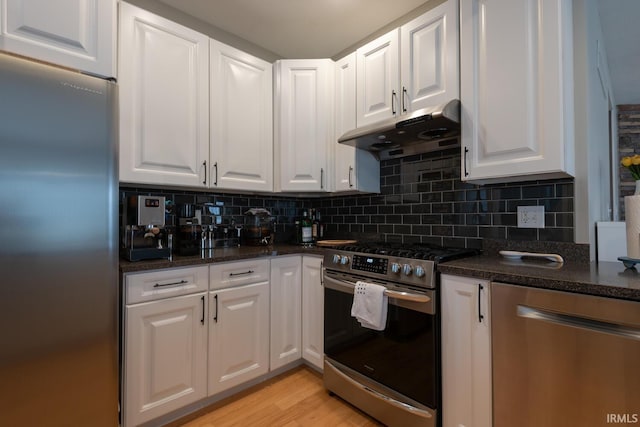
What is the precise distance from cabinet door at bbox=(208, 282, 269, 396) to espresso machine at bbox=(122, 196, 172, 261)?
17.3 inches

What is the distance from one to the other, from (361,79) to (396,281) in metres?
1.49

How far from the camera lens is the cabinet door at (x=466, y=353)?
1.29m

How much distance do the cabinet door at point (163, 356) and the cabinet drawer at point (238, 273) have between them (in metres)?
0.14

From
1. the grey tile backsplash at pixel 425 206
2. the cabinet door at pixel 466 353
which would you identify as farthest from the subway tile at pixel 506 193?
the cabinet door at pixel 466 353

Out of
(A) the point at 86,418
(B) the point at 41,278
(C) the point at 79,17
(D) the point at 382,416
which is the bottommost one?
(D) the point at 382,416

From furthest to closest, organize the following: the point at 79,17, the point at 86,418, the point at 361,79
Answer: the point at 361,79 < the point at 79,17 < the point at 86,418

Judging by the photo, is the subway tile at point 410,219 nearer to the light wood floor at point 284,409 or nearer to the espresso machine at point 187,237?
the light wood floor at point 284,409

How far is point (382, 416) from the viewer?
1.61 meters

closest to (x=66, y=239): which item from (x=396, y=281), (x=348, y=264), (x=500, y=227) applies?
(x=348, y=264)

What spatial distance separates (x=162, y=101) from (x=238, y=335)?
156cm

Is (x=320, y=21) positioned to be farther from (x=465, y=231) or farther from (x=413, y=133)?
(x=465, y=231)

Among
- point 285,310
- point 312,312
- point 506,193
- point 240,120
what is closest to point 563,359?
point 506,193

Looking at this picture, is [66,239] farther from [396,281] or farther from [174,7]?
[174,7]

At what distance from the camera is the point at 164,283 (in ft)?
5.29
